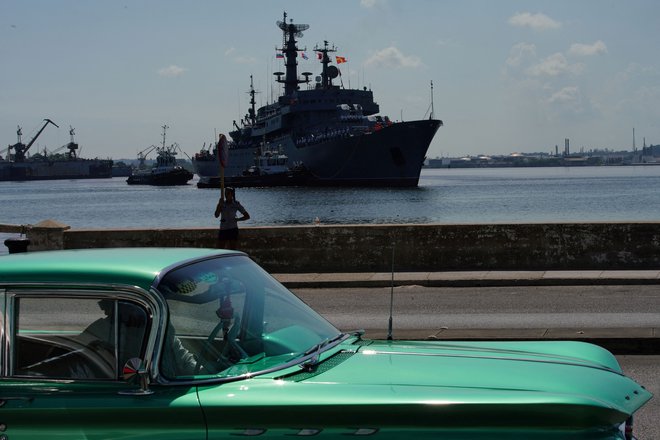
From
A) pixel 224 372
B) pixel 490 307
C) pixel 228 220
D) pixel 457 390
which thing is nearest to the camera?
pixel 457 390

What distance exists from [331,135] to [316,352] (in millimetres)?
102948

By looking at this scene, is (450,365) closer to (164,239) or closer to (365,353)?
(365,353)

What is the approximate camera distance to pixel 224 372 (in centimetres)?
370

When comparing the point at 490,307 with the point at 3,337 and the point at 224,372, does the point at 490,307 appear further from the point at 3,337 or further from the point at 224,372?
the point at 3,337

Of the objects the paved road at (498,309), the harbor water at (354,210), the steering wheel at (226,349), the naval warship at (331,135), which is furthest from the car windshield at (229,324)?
the naval warship at (331,135)

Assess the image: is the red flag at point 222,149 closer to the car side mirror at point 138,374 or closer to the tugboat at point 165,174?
the car side mirror at point 138,374

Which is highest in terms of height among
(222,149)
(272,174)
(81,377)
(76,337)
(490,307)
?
(222,149)

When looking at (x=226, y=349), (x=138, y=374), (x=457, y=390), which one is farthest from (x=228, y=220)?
(x=457, y=390)

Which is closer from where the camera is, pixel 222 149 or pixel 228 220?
pixel 222 149

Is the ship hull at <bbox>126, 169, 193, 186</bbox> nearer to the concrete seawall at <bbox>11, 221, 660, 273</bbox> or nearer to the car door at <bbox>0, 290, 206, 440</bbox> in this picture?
the concrete seawall at <bbox>11, 221, 660, 273</bbox>

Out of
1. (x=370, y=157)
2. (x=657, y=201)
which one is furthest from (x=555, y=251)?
(x=370, y=157)

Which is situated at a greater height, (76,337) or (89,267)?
(89,267)

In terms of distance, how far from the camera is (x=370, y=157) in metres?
105

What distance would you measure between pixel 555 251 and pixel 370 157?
91073 mm
